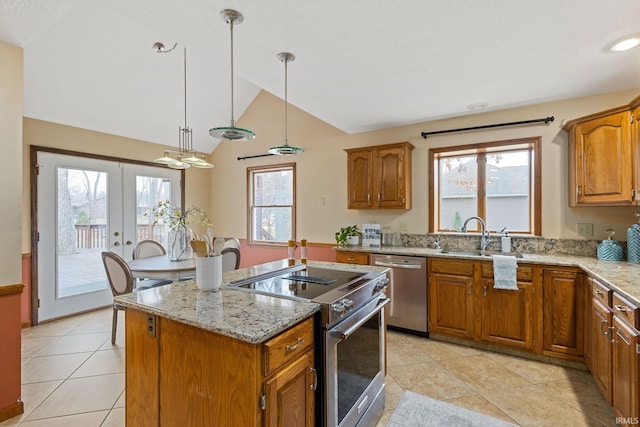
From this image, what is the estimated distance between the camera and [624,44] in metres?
2.04

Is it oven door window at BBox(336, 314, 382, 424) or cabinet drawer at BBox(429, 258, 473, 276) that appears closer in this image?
oven door window at BBox(336, 314, 382, 424)

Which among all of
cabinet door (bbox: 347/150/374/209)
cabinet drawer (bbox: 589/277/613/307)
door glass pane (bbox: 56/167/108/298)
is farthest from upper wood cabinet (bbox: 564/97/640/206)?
door glass pane (bbox: 56/167/108/298)

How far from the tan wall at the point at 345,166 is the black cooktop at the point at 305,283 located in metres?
2.06

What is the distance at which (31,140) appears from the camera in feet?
11.7

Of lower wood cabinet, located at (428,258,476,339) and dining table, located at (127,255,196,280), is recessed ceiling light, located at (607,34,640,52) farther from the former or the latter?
dining table, located at (127,255,196,280)

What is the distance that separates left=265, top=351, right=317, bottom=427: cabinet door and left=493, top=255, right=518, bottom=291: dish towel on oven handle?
2224 millimetres

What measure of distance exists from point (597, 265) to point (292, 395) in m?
2.70

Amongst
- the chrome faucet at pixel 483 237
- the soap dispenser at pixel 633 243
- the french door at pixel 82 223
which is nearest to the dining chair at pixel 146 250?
the french door at pixel 82 223

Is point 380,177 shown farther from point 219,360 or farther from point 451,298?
point 219,360

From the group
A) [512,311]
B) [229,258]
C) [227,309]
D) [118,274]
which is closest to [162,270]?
[118,274]

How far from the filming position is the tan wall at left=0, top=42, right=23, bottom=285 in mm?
1922

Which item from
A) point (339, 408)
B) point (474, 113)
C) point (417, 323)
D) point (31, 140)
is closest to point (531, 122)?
point (474, 113)

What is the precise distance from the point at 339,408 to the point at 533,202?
3042 millimetres

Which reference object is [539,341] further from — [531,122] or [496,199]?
[531,122]
